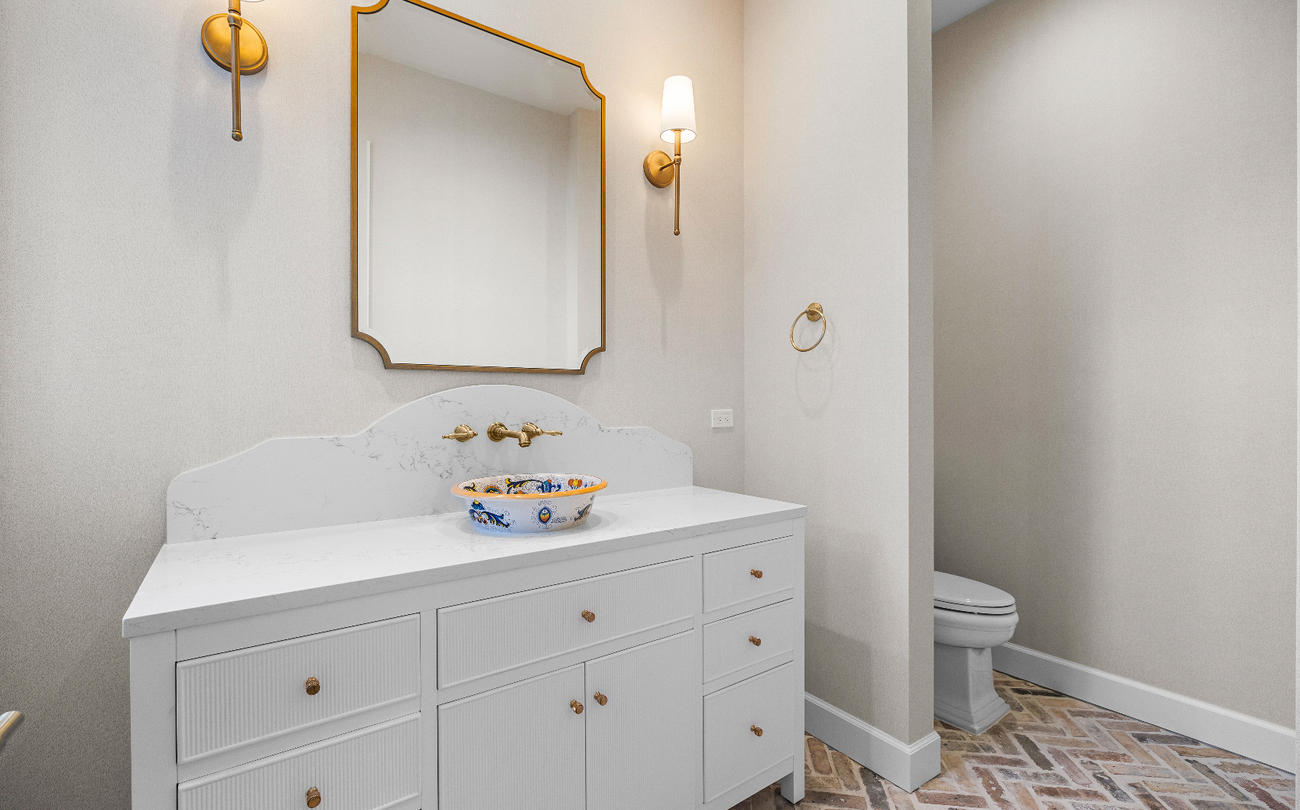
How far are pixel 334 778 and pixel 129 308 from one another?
106 centimetres

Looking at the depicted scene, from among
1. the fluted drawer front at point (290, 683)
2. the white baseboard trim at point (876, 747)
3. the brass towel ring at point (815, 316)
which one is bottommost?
the white baseboard trim at point (876, 747)

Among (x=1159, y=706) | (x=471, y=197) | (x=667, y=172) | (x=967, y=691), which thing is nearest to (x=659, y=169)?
(x=667, y=172)

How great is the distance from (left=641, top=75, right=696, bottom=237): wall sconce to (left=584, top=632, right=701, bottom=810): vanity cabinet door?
1.38 m

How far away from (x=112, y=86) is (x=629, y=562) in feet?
4.98

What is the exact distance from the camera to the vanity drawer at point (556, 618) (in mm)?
1136

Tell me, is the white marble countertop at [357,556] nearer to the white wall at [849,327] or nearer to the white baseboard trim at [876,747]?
the white wall at [849,327]

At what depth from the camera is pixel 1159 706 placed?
2.08 metres

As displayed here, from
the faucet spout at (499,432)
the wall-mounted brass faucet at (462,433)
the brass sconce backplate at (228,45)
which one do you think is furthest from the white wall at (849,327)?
the brass sconce backplate at (228,45)

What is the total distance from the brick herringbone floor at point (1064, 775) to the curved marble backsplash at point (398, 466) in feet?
3.49

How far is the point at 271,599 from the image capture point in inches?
37.7

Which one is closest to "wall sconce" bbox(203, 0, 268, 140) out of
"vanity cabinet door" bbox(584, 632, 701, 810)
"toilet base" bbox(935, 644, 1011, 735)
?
"vanity cabinet door" bbox(584, 632, 701, 810)

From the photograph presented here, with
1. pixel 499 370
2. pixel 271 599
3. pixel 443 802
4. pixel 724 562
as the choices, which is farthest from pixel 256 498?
pixel 724 562

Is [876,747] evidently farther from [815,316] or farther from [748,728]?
[815,316]

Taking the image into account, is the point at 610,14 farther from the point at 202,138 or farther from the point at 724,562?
the point at 724,562
